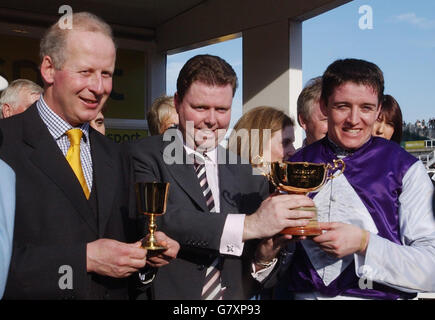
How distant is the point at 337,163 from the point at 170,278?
0.86 m

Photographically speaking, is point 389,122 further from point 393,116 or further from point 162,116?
point 162,116

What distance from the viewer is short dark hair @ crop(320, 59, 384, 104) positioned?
2.03 m

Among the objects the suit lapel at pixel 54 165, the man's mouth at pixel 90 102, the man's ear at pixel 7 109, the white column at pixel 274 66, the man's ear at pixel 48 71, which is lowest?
the suit lapel at pixel 54 165

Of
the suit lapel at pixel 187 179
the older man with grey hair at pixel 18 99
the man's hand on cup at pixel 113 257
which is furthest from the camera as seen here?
the older man with grey hair at pixel 18 99

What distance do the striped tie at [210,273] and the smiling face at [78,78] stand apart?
55cm

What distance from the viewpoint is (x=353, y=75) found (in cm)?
203

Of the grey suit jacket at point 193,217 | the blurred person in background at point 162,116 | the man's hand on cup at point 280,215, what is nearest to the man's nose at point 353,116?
the man's hand on cup at point 280,215

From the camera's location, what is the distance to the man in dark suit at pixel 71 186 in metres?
1.69

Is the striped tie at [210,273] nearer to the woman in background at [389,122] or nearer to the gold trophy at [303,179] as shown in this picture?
Answer: the gold trophy at [303,179]

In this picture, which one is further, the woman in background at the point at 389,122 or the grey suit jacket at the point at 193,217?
the woman in background at the point at 389,122

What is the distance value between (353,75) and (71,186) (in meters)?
1.23

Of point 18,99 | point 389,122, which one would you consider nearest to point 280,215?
point 389,122

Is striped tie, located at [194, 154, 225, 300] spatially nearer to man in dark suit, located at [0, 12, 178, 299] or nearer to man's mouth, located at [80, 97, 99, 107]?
man in dark suit, located at [0, 12, 178, 299]

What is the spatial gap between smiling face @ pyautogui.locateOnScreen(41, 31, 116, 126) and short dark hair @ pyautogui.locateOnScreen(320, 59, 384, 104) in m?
0.95
